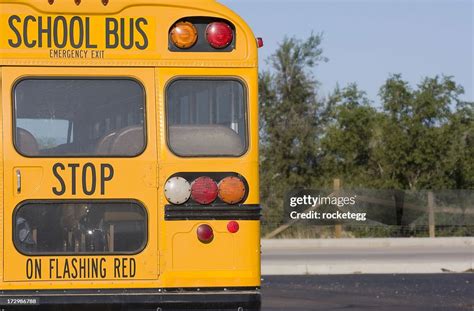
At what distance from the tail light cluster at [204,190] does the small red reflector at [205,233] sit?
0.18 metres

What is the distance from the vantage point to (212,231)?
8703mm

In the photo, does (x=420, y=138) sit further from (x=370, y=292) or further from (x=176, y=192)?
(x=176, y=192)

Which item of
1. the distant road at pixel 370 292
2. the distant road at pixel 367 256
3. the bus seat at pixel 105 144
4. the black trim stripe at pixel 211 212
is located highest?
the bus seat at pixel 105 144

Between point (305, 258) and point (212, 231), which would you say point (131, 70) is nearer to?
point (212, 231)

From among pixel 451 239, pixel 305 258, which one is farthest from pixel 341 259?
pixel 451 239

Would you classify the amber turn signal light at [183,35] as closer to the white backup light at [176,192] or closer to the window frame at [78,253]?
the white backup light at [176,192]

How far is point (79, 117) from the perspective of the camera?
28.4 ft

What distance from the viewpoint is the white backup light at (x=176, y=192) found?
28.4ft

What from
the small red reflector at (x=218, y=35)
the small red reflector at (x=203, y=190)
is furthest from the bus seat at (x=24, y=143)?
the small red reflector at (x=218, y=35)

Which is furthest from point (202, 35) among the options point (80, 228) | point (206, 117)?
point (80, 228)

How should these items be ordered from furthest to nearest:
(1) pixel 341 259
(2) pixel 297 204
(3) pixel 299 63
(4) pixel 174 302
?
(3) pixel 299 63
(2) pixel 297 204
(1) pixel 341 259
(4) pixel 174 302

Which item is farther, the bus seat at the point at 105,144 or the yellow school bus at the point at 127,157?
the bus seat at the point at 105,144

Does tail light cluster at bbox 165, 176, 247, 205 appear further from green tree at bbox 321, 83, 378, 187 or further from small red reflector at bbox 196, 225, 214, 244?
green tree at bbox 321, 83, 378, 187

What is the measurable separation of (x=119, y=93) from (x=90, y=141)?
41 centimetres
